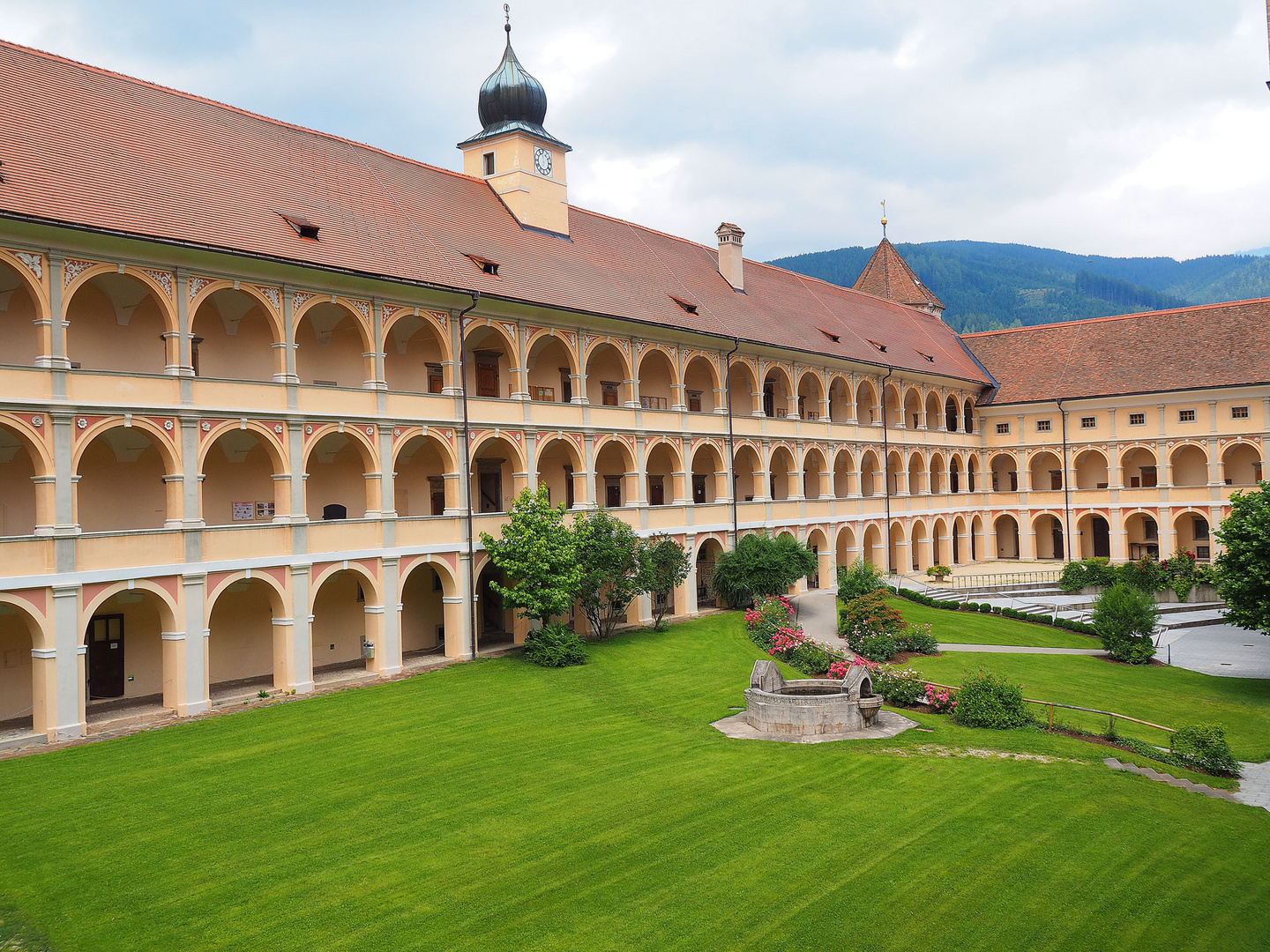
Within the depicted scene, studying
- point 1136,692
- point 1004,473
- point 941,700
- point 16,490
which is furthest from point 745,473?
point 16,490

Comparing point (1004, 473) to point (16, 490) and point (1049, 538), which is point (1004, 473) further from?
point (16, 490)

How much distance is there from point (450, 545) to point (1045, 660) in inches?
813

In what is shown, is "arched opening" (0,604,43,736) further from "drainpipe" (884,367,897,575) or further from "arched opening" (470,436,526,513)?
"drainpipe" (884,367,897,575)

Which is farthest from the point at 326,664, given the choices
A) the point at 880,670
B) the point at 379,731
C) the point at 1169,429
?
the point at 1169,429

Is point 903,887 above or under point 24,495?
under

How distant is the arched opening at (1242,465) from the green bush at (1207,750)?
1599 inches

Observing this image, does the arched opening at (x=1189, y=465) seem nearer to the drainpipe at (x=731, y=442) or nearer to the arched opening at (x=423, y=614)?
the drainpipe at (x=731, y=442)

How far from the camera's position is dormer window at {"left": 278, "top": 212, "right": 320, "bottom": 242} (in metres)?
28.3

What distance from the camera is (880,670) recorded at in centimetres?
2656

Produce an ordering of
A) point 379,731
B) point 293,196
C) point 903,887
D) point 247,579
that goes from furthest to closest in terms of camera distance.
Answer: point 293,196 → point 247,579 → point 379,731 → point 903,887

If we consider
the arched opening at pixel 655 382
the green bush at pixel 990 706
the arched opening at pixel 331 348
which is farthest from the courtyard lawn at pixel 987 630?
the arched opening at pixel 331 348

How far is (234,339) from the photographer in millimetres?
28438

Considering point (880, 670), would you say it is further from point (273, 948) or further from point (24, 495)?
point (24, 495)

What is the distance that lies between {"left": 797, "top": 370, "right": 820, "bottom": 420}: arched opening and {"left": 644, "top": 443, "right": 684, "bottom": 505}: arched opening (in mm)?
9459
